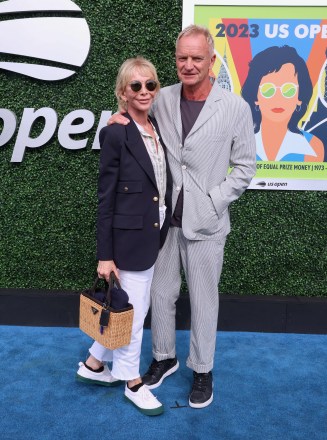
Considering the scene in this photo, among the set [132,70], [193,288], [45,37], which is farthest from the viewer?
[45,37]

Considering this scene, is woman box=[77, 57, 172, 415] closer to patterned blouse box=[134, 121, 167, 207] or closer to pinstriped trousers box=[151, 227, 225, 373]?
patterned blouse box=[134, 121, 167, 207]

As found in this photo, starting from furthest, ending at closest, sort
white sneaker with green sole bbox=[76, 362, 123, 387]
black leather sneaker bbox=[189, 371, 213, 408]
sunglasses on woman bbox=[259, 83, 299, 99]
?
sunglasses on woman bbox=[259, 83, 299, 99]
white sneaker with green sole bbox=[76, 362, 123, 387]
black leather sneaker bbox=[189, 371, 213, 408]

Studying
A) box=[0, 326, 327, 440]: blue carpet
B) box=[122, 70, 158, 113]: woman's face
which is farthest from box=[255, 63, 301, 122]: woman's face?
box=[0, 326, 327, 440]: blue carpet

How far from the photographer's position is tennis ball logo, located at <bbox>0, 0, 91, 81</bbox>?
3451 mm

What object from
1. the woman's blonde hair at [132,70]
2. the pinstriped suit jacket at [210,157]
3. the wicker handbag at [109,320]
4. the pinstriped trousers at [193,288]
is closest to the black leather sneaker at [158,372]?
the pinstriped trousers at [193,288]

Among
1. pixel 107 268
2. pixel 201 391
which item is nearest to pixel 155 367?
pixel 201 391

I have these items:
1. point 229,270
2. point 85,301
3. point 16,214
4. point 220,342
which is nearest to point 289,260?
point 229,270

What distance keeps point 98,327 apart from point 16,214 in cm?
170

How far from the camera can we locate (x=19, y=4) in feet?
11.3

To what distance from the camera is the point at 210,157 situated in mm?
2447

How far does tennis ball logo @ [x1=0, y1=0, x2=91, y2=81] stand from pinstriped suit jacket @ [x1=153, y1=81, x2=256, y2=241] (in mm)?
1378

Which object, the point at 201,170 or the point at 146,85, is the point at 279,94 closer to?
the point at 201,170

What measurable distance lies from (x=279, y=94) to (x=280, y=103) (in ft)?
0.22

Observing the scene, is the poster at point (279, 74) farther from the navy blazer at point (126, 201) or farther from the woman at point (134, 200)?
the navy blazer at point (126, 201)
